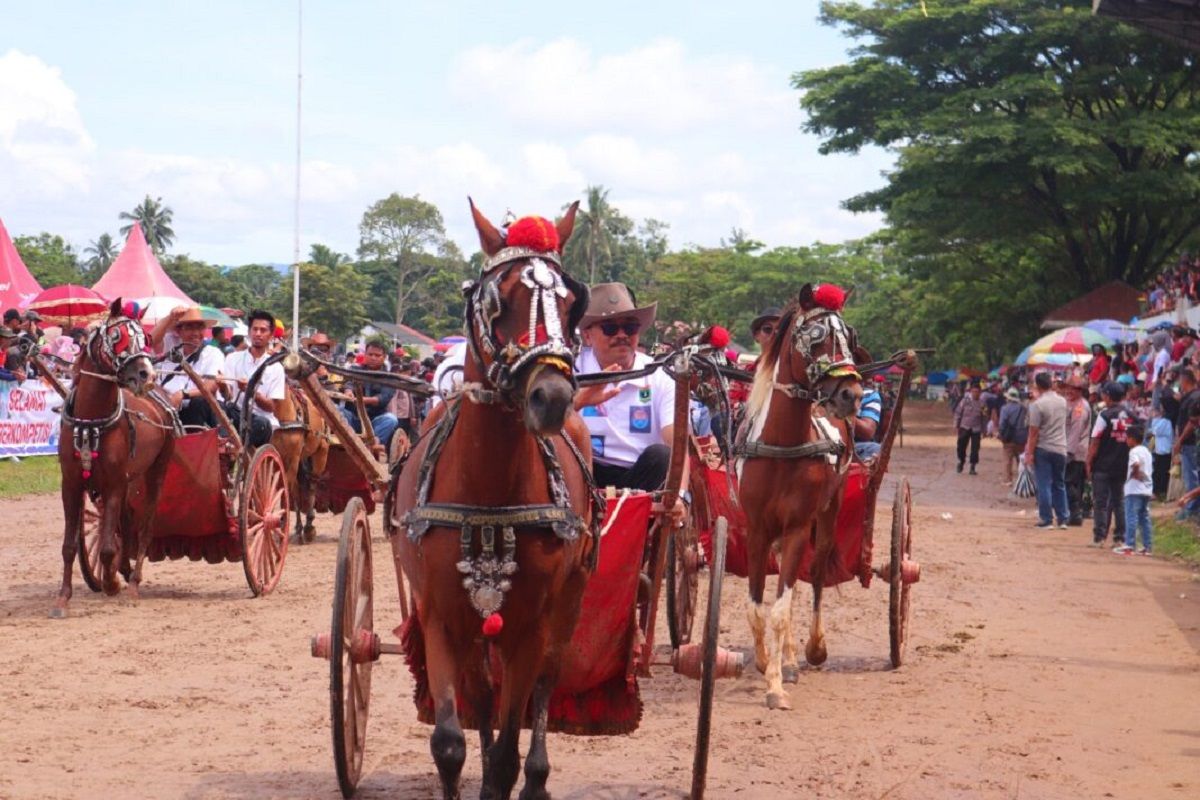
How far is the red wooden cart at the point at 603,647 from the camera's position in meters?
5.97

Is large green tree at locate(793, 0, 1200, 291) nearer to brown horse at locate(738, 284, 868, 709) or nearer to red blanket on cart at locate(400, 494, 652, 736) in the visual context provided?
brown horse at locate(738, 284, 868, 709)

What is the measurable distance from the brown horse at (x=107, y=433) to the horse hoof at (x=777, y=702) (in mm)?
5157

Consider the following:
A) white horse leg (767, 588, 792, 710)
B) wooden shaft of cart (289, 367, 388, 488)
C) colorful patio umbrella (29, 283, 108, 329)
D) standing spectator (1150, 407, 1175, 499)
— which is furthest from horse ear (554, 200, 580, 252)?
colorful patio umbrella (29, 283, 108, 329)

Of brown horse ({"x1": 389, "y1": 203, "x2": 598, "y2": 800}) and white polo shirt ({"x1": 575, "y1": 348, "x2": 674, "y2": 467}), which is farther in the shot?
white polo shirt ({"x1": 575, "y1": 348, "x2": 674, "y2": 467})

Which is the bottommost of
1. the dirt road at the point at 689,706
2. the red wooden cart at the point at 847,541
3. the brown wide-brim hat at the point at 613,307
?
the dirt road at the point at 689,706

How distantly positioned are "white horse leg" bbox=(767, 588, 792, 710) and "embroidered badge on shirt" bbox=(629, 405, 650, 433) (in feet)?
4.90

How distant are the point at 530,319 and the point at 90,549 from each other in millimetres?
8934

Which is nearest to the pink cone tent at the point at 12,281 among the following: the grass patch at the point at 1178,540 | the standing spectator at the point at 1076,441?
the standing spectator at the point at 1076,441

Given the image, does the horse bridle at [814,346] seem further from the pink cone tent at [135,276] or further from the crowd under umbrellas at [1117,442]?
the pink cone tent at [135,276]

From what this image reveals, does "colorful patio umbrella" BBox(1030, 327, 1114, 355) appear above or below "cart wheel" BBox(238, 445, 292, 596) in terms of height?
above

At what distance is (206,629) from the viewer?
10.5 meters

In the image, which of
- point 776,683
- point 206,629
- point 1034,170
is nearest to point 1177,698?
point 776,683

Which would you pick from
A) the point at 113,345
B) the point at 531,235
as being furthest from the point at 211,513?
the point at 531,235

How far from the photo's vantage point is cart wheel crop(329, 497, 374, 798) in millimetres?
5848
